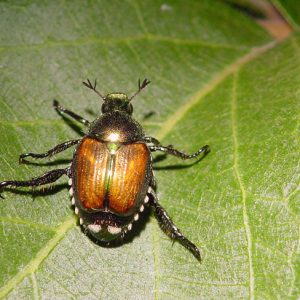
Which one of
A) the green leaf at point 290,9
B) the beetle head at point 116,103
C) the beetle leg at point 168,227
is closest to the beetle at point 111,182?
the beetle leg at point 168,227

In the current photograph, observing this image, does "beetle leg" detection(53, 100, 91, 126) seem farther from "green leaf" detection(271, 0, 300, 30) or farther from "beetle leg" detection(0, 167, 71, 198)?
"green leaf" detection(271, 0, 300, 30)

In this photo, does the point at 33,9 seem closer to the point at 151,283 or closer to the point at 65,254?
the point at 65,254

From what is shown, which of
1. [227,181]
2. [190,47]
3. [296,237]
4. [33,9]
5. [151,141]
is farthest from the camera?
[190,47]

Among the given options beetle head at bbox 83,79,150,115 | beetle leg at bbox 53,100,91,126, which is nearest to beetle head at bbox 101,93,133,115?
beetle head at bbox 83,79,150,115

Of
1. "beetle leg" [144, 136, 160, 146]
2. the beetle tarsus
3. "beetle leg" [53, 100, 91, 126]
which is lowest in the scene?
the beetle tarsus

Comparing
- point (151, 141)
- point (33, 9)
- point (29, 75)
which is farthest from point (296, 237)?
point (33, 9)

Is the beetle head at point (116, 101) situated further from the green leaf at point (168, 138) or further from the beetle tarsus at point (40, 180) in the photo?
the beetle tarsus at point (40, 180)

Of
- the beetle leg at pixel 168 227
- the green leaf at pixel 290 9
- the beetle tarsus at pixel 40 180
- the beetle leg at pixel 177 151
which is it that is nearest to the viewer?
the beetle leg at pixel 168 227
